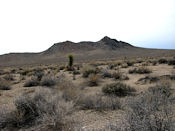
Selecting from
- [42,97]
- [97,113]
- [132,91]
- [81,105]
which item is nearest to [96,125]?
[97,113]

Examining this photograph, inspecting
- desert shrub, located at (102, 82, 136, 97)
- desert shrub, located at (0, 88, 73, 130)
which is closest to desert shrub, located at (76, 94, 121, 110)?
desert shrub, located at (0, 88, 73, 130)

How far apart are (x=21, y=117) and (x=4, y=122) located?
0.57 meters

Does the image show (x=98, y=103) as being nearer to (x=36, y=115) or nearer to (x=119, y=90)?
(x=119, y=90)

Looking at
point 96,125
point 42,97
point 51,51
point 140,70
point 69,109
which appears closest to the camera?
point 96,125

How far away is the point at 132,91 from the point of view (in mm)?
8031

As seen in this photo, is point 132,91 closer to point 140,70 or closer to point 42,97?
point 42,97

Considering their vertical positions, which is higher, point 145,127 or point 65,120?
point 145,127

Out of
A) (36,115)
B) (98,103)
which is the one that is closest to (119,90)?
(98,103)

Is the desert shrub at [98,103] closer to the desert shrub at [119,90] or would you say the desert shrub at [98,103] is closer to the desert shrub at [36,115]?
the desert shrub at [36,115]

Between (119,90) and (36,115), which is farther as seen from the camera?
(119,90)

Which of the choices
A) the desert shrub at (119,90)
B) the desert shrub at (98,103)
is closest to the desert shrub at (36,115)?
the desert shrub at (98,103)

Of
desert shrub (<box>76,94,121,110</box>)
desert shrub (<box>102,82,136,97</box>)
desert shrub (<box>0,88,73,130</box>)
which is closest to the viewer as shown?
desert shrub (<box>0,88,73,130</box>)

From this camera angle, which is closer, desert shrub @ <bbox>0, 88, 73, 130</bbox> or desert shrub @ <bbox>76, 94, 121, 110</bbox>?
desert shrub @ <bbox>0, 88, 73, 130</bbox>

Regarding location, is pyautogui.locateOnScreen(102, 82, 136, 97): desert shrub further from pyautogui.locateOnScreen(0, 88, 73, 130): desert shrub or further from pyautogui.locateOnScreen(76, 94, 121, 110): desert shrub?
pyautogui.locateOnScreen(0, 88, 73, 130): desert shrub
